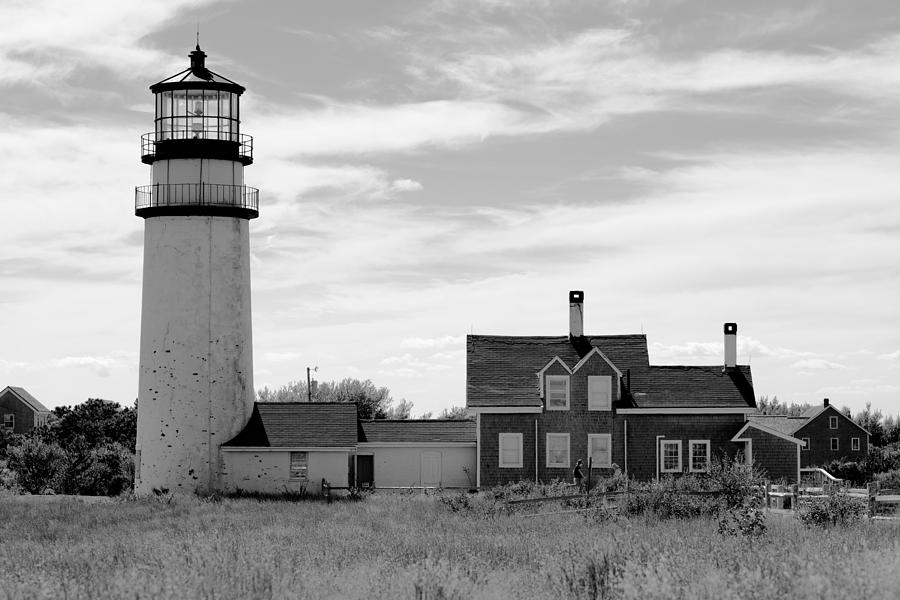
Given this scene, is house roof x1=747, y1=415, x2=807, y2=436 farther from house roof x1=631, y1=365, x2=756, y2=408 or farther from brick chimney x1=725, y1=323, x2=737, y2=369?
house roof x1=631, y1=365, x2=756, y2=408

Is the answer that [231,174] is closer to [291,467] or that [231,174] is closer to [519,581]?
[291,467]

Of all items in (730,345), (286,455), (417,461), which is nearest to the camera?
(286,455)

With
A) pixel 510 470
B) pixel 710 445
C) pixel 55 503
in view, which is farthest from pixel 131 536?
pixel 710 445

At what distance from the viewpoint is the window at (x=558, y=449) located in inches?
1772

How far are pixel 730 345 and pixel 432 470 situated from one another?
498 inches

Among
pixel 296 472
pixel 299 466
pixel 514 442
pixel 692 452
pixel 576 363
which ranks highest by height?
pixel 576 363

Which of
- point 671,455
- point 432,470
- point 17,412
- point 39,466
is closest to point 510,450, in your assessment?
point 432,470

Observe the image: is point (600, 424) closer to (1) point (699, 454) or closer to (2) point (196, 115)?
(1) point (699, 454)

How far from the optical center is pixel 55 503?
133 feet

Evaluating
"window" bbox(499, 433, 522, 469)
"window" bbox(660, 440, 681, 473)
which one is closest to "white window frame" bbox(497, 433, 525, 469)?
"window" bbox(499, 433, 522, 469)

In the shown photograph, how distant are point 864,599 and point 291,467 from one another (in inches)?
1222

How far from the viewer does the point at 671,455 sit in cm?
4550

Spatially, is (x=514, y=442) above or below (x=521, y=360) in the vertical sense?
below

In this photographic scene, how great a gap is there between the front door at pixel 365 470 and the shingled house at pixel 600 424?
4.22 meters
